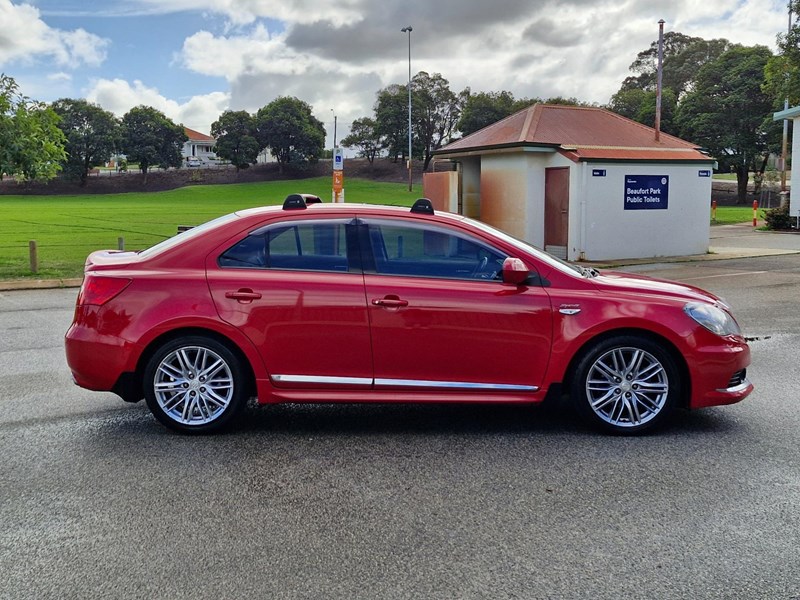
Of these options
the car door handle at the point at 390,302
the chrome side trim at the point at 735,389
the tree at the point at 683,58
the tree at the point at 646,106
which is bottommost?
the chrome side trim at the point at 735,389

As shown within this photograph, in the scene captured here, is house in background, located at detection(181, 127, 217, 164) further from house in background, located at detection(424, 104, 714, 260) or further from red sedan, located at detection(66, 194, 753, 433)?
red sedan, located at detection(66, 194, 753, 433)

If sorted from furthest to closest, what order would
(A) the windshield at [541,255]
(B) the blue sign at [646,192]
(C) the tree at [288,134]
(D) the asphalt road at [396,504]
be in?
1. (C) the tree at [288,134]
2. (B) the blue sign at [646,192]
3. (A) the windshield at [541,255]
4. (D) the asphalt road at [396,504]

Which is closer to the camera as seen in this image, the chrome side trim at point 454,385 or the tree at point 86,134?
the chrome side trim at point 454,385

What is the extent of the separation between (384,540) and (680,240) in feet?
57.4

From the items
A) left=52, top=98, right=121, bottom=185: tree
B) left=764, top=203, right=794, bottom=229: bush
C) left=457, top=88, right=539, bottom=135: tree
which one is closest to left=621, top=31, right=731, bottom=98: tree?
left=457, top=88, right=539, bottom=135: tree

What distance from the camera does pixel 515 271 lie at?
5293mm

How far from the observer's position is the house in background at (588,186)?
18.4 metres

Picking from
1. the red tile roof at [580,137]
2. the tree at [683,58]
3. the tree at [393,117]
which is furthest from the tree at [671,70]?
the red tile roof at [580,137]

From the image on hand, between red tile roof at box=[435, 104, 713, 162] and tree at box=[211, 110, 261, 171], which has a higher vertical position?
tree at box=[211, 110, 261, 171]

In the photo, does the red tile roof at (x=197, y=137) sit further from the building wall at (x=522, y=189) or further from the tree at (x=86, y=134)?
the building wall at (x=522, y=189)

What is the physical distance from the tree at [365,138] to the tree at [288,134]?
16.5 ft

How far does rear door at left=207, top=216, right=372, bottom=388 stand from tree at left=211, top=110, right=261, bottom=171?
99.0 m

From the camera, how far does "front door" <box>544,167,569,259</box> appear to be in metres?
18.6

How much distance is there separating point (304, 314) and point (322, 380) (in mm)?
465
